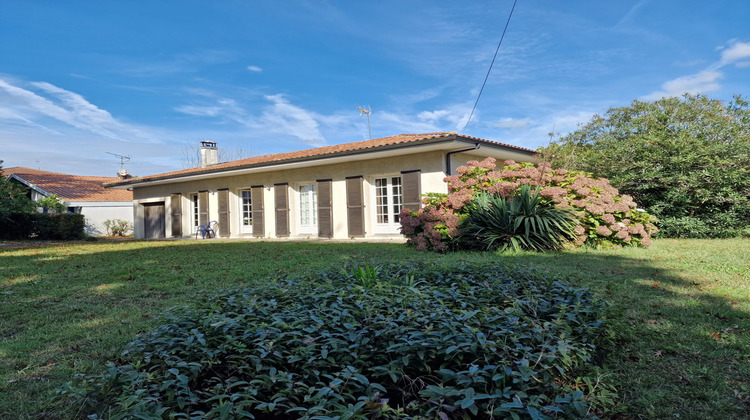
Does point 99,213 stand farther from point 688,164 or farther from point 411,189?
point 688,164

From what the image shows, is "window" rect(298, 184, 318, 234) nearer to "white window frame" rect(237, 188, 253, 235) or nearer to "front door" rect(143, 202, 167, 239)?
"white window frame" rect(237, 188, 253, 235)

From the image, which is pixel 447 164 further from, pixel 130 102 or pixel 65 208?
pixel 65 208

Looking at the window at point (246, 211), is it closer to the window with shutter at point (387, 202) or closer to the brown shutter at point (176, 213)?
the brown shutter at point (176, 213)

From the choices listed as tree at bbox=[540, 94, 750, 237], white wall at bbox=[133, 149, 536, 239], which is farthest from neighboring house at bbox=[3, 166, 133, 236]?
tree at bbox=[540, 94, 750, 237]

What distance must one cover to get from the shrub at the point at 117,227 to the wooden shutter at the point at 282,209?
15814 mm

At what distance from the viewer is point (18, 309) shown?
3.94m

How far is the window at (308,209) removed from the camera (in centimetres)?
1445

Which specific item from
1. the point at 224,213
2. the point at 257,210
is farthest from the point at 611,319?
the point at 224,213


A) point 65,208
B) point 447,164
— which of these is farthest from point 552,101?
point 65,208

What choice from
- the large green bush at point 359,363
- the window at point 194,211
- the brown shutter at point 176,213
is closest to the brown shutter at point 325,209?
the window at point 194,211

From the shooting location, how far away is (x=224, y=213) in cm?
1631

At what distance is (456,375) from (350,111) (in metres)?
20.3

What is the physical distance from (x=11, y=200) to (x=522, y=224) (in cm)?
1927

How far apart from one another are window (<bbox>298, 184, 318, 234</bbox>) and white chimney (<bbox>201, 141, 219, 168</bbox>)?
8128 millimetres
